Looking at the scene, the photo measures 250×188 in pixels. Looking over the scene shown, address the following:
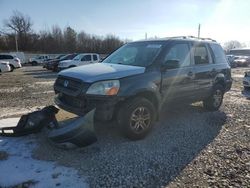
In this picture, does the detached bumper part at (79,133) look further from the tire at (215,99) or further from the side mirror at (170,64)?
the tire at (215,99)

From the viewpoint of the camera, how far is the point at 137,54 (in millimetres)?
5840

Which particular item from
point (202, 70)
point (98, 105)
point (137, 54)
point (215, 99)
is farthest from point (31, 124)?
point (215, 99)

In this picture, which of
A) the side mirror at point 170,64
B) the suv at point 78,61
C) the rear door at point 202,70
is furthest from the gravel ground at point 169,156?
the suv at point 78,61

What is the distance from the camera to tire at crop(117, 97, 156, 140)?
4.75 m

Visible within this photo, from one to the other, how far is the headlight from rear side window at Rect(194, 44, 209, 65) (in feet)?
8.39

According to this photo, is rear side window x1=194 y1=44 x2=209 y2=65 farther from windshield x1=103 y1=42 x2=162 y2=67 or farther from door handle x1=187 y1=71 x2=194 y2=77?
windshield x1=103 y1=42 x2=162 y2=67

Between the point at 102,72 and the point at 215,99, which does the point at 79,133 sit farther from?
the point at 215,99

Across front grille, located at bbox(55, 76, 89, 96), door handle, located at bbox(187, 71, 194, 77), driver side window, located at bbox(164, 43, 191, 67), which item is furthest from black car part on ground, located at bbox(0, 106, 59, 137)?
door handle, located at bbox(187, 71, 194, 77)

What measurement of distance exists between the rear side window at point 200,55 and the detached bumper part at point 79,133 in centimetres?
319

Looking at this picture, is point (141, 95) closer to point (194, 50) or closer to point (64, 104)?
point (64, 104)

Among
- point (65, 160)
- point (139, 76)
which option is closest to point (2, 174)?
point (65, 160)

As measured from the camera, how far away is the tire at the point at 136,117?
4750 millimetres

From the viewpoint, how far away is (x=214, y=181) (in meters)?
3.71

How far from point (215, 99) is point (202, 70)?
1.32 metres
